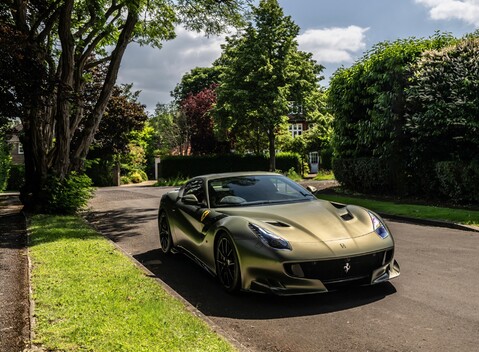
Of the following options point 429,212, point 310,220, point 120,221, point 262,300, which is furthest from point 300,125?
point 262,300

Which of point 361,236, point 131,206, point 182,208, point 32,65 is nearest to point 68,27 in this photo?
point 32,65

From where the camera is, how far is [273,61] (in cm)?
3503

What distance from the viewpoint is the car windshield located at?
A: 20.2 ft

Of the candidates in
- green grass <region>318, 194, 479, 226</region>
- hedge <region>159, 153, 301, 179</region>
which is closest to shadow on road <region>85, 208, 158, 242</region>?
green grass <region>318, 194, 479, 226</region>

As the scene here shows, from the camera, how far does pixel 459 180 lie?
532 inches

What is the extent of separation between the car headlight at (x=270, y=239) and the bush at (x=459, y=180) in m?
9.92

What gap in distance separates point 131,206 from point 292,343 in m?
14.2

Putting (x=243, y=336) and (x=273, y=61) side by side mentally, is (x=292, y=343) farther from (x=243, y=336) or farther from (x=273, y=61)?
(x=273, y=61)

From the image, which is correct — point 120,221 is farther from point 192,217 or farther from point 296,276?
point 296,276

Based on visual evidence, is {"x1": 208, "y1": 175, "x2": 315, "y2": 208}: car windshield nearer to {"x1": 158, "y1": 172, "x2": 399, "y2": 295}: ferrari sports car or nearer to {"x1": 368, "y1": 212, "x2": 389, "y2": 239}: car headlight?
{"x1": 158, "y1": 172, "x2": 399, "y2": 295}: ferrari sports car

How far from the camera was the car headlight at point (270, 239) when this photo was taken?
187 inches

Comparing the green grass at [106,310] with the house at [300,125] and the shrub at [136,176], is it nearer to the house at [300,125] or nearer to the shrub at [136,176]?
the house at [300,125]

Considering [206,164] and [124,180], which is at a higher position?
[206,164]

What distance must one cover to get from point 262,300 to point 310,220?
1041 mm
